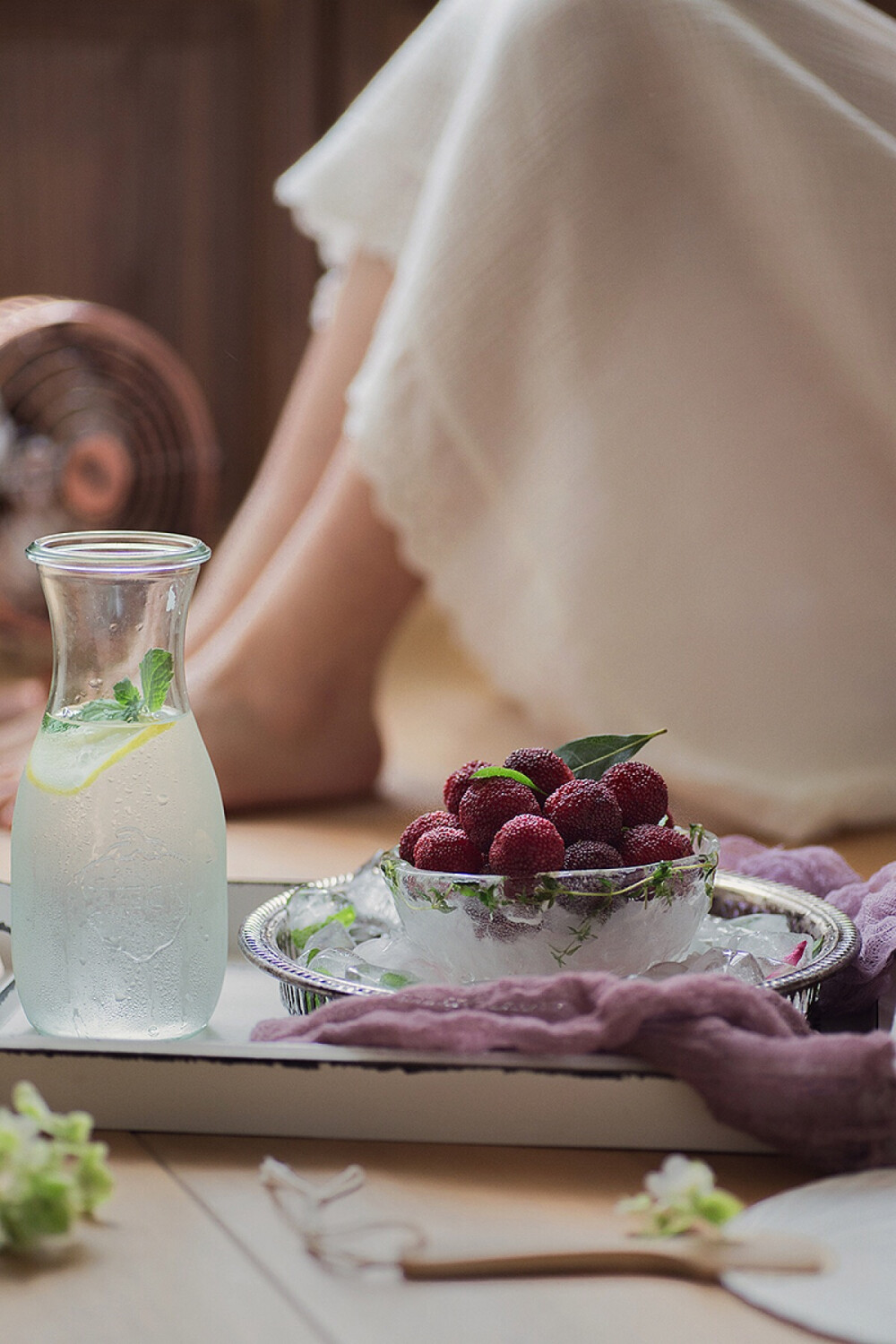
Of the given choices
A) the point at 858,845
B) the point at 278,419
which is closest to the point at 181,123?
the point at 278,419

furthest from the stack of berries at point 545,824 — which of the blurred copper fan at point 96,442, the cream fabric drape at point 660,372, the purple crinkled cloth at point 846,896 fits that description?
the blurred copper fan at point 96,442

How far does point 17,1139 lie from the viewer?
50 centimetres

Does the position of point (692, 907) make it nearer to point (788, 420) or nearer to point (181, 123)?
point (788, 420)

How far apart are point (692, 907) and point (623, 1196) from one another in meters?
0.13

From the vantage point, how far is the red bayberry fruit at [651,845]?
2.08 feet

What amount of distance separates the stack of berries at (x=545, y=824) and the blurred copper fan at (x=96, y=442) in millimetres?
1162

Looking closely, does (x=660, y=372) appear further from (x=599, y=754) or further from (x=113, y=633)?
(x=113, y=633)

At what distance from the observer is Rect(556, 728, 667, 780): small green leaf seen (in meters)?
0.71

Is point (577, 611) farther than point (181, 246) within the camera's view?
No

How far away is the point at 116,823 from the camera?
24.4 inches

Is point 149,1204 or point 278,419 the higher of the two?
point 278,419

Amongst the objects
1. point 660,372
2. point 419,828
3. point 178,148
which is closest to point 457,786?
point 419,828

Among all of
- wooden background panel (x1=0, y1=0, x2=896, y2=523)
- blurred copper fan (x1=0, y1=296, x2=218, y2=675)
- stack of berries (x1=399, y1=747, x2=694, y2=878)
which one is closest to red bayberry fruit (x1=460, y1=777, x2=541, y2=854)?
stack of berries (x1=399, y1=747, x2=694, y2=878)

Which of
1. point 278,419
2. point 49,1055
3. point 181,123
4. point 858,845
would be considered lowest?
point 858,845
